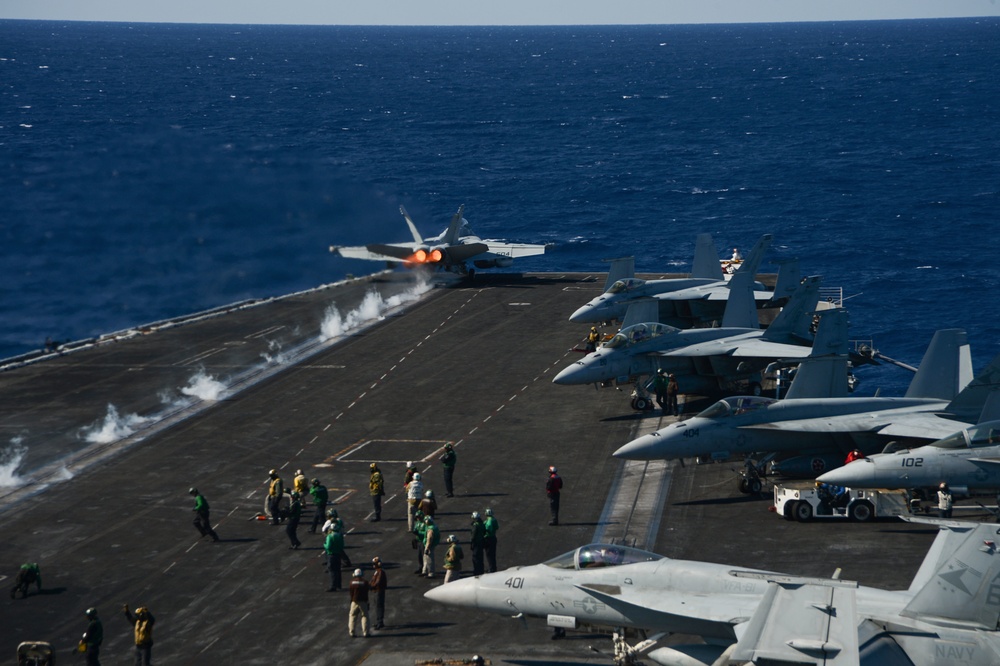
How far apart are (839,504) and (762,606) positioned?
13238 millimetres

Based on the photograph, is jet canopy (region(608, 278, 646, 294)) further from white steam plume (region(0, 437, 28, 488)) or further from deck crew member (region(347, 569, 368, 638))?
deck crew member (region(347, 569, 368, 638))

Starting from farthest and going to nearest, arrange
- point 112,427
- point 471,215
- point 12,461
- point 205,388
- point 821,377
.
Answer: point 471,215 → point 205,388 → point 112,427 → point 12,461 → point 821,377

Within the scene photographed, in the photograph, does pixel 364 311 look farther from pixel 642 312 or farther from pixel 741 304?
pixel 741 304

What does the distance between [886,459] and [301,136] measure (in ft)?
505

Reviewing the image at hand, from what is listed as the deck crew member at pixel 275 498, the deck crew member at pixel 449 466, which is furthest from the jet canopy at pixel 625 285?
the deck crew member at pixel 275 498

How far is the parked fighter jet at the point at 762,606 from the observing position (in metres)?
20.6

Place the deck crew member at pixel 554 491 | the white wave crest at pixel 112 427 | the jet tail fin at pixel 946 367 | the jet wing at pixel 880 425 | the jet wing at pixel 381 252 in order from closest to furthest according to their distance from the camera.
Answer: the deck crew member at pixel 554 491 → the jet wing at pixel 880 425 → the jet tail fin at pixel 946 367 → the white wave crest at pixel 112 427 → the jet wing at pixel 381 252

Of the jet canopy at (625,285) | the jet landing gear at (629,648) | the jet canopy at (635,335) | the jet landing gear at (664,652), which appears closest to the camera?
the jet landing gear at (664,652)

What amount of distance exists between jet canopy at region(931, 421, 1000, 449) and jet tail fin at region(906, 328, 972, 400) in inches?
264

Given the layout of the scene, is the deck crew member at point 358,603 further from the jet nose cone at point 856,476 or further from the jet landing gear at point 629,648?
the jet nose cone at point 856,476

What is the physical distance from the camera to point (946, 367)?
1567 inches

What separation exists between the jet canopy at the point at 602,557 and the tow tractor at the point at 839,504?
10192 millimetres

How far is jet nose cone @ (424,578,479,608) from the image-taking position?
25031 mm

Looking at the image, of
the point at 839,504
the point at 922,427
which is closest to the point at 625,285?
the point at 922,427
